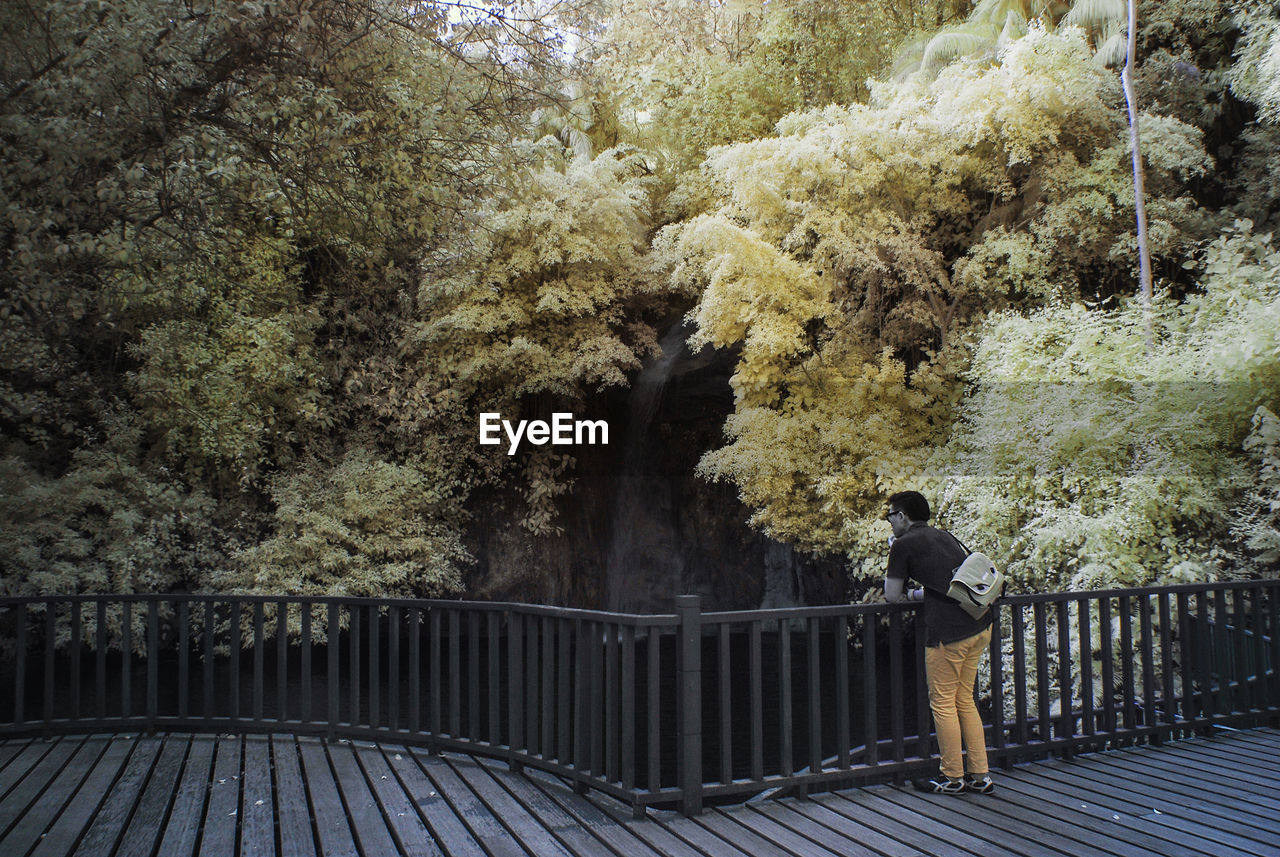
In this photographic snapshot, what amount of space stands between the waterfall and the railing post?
12.6 metres

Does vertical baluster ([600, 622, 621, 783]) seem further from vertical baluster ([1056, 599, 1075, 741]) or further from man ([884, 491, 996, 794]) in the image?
vertical baluster ([1056, 599, 1075, 741])

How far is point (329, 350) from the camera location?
14.5m

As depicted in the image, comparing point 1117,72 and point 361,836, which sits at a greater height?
point 1117,72

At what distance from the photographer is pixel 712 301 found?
40.3 feet

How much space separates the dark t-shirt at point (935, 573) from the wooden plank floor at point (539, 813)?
71cm

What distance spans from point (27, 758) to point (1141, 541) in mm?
9273

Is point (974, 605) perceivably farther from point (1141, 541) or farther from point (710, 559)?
point (710, 559)

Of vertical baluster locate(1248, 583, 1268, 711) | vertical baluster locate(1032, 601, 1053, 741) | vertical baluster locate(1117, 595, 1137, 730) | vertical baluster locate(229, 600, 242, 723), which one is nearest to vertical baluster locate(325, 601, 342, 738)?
vertical baluster locate(229, 600, 242, 723)

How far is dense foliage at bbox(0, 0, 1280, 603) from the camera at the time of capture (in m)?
5.93

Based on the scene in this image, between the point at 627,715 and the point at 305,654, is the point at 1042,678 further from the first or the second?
the point at 305,654

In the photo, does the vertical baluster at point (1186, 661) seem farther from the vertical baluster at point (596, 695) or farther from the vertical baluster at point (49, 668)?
the vertical baluster at point (49, 668)

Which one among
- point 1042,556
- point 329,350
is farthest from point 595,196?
point 1042,556

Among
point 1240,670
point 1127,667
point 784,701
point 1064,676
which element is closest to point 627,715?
point 784,701

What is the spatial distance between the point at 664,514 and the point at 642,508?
44cm
